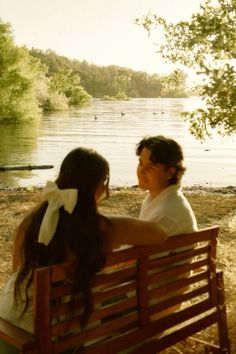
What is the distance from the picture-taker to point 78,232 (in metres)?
2.61

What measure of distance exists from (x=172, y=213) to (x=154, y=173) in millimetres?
349

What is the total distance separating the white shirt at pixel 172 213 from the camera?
319 centimetres

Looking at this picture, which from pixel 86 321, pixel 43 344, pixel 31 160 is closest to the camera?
pixel 43 344

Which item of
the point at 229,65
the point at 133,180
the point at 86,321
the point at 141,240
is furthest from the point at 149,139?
the point at 133,180

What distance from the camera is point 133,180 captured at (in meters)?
26.4

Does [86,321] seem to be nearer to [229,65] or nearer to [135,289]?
[135,289]

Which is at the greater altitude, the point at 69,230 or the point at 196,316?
the point at 69,230

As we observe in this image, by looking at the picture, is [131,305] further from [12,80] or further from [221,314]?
[12,80]

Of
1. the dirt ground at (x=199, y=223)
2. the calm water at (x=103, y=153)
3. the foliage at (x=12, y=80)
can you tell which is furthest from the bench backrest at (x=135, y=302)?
the foliage at (x=12, y=80)

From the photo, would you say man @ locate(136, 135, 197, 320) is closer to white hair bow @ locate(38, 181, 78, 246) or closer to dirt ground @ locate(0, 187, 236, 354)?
white hair bow @ locate(38, 181, 78, 246)

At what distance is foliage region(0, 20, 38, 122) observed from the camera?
5881cm

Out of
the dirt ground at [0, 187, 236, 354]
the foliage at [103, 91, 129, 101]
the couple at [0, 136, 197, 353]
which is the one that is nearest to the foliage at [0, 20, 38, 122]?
the dirt ground at [0, 187, 236, 354]

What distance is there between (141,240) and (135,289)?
14.2 inches

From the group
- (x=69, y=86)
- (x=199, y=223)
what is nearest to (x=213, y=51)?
(x=199, y=223)
